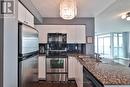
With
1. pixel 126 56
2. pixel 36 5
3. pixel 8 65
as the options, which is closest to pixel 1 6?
pixel 8 65

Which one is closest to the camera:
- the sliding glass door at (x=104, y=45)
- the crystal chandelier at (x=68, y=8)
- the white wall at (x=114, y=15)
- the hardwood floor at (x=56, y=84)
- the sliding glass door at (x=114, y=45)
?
the crystal chandelier at (x=68, y=8)

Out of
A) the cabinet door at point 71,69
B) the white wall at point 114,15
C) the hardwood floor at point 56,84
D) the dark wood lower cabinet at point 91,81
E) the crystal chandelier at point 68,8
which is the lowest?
the hardwood floor at point 56,84

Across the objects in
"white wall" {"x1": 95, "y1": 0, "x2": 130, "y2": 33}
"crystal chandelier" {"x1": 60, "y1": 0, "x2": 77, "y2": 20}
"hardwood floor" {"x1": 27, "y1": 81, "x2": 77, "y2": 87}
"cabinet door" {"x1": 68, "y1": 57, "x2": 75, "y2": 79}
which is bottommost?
"hardwood floor" {"x1": 27, "y1": 81, "x2": 77, "y2": 87}

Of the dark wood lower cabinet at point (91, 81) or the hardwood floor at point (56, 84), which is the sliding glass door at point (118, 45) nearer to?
the hardwood floor at point (56, 84)

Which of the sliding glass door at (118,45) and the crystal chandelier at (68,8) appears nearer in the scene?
the crystal chandelier at (68,8)

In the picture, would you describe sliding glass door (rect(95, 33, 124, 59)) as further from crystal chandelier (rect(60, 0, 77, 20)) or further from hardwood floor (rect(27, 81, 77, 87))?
crystal chandelier (rect(60, 0, 77, 20))

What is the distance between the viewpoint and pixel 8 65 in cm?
232

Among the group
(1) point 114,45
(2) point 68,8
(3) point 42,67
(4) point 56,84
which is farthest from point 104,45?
(2) point 68,8

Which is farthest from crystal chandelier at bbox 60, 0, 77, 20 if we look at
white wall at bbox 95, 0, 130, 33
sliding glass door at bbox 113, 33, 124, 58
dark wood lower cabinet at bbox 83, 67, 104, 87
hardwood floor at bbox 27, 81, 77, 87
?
sliding glass door at bbox 113, 33, 124, 58

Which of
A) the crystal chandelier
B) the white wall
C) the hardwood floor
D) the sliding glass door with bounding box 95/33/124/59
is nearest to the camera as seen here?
the crystal chandelier

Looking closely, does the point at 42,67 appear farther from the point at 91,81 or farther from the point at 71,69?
the point at 91,81

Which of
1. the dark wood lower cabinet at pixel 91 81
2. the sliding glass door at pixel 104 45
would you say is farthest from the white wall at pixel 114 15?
the sliding glass door at pixel 104 45

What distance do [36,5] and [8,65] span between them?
2.66 metres

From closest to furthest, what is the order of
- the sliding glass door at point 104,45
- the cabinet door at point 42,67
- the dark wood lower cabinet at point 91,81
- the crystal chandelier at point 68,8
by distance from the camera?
the dark wood lower cabinet at point 91,81 < the crystal chandelier at point 68,8 < the cabinet door at point 42,67 < the sliding glass door at point 104,45
